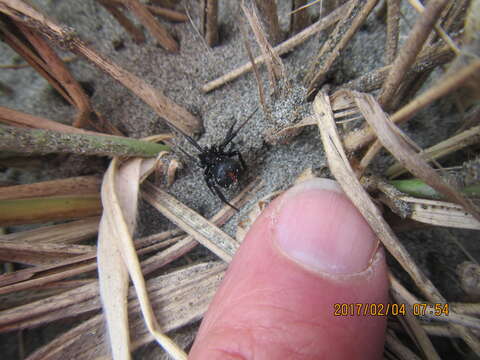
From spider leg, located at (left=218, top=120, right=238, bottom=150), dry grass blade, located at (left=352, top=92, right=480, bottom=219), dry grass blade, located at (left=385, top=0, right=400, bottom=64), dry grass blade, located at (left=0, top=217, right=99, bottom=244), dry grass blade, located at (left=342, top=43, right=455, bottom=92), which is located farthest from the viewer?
spider leg, located at (left=218, top=120, right=238, bottom=150)

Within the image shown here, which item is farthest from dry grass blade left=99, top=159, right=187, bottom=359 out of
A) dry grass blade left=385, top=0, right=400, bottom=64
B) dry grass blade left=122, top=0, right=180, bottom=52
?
dry grass blade left=385, top=0, right=400, bottom=64

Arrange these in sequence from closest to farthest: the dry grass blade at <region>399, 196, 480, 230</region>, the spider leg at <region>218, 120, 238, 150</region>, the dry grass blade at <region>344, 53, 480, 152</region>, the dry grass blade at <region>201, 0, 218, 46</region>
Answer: the dry grass blade at <region>344, 53, 480, 152</region>, the dry grass blade at <region>399, 196, 480, 230</region>, the dry grass blade at <region>201, 0, 218, 46</region>, the spider leg at <region>218, 120, 238, 150</region>

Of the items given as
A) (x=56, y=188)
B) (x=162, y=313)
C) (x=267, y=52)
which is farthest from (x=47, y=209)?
(x=267, y=52)

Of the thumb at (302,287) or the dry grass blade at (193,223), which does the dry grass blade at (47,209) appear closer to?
A: the dry grass blade at (193,223)

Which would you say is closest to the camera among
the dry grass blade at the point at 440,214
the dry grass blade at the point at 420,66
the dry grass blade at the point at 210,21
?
the dry grass blade at the point at 440,214

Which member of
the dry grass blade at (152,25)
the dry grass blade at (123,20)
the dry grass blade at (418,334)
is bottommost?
the dry grass blade at (418,334)

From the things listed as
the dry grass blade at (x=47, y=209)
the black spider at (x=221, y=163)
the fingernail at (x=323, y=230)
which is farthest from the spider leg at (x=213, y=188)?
the dry grass blade at (x=47, y=209)

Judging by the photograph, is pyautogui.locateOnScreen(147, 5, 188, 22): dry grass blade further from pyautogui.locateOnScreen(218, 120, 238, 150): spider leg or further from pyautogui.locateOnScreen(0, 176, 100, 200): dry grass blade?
pyautogui.locateOnScreen(0, 176, 100, 200): dry grass blade

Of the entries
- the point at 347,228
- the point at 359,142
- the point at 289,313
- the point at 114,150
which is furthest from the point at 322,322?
the point at 114,150
